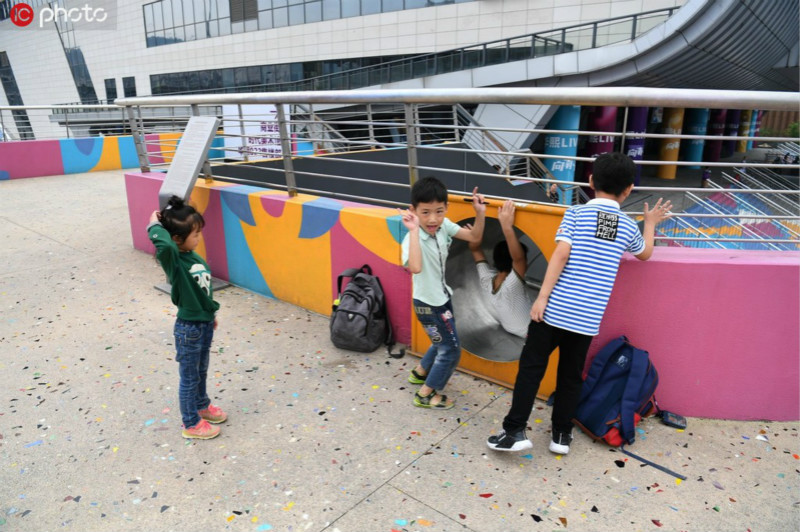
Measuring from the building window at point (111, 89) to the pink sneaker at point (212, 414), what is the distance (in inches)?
1989

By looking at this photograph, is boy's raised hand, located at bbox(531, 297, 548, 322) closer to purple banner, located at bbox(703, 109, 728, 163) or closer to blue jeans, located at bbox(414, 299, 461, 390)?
blue jeans, located at bbox(414, 299, 461, 390)

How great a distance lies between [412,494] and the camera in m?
2.68

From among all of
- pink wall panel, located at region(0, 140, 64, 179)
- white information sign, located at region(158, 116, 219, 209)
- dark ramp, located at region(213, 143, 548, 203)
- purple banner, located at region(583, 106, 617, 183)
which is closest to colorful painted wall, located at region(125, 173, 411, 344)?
white information sign, located at region(158, 116, 219, 209)

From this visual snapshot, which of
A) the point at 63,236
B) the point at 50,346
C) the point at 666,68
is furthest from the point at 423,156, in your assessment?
the point at 666,68

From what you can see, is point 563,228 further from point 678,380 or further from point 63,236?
point 63,236

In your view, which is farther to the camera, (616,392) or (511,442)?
(616,392)

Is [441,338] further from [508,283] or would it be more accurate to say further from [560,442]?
[560,442]

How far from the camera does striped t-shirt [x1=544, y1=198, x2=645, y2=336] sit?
2.79 m

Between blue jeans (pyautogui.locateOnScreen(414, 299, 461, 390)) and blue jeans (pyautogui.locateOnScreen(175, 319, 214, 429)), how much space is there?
1306 millimetres

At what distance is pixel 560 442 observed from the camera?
300 centimetres

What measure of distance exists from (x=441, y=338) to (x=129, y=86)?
49.1 meters

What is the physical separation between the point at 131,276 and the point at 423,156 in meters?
6.59

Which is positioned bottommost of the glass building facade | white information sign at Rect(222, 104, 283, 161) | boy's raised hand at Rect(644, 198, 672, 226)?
boy's raised hand at Rect(644, 198, 672, 226)

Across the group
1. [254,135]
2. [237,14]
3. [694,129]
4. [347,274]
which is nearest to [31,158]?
[254,135]
